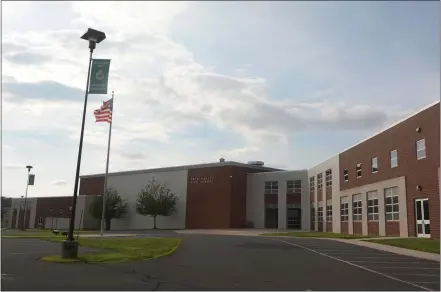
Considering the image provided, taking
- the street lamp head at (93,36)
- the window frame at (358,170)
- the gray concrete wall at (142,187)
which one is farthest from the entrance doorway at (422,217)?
the gray concrete wall at (142,187)

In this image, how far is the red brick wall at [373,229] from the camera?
3778cm

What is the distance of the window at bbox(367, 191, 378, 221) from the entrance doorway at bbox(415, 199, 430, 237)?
23.0 feet

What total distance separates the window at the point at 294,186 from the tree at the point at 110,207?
88.8ft

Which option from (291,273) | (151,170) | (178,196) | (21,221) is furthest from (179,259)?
(21,221)

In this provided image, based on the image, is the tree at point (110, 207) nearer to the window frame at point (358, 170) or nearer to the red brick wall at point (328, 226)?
the red brick wall at point (328, 226)

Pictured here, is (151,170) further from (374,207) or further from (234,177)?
(374,207)

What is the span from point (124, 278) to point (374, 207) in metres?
31.5

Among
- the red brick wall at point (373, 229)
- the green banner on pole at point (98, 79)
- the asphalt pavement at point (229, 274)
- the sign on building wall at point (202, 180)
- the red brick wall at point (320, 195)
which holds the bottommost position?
the asphalt pavement at point (229, 274)

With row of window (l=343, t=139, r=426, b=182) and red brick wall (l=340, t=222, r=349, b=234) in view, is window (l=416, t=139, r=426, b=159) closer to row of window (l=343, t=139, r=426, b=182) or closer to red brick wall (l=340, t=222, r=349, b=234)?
row of window (l=343, t=139, r=426, b=182)

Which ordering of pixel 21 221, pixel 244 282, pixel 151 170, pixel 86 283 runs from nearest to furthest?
pixel 86 283 → pixel 244 282 → pixel 151 170 → pixel 21 221

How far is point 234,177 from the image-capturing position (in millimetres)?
64625

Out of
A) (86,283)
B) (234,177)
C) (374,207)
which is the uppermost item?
(234,177)

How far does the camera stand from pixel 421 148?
30.8 metres

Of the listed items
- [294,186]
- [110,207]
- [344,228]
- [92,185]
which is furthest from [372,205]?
[92,185]
